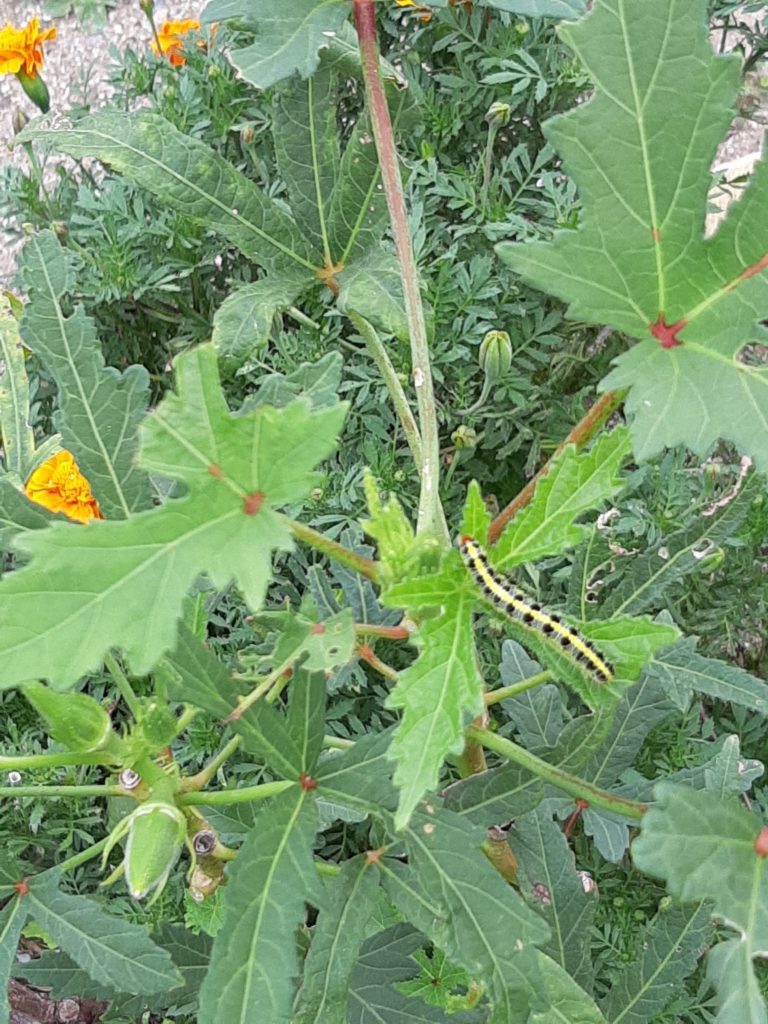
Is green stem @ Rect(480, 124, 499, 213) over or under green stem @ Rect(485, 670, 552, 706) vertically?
over

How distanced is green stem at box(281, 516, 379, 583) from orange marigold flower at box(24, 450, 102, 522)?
61 centimetres

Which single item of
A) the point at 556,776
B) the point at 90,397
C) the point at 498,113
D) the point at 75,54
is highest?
the point at 75,54

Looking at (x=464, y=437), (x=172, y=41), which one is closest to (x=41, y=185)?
(x=172, y=41)

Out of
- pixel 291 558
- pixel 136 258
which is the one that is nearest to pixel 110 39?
pixel 136 258

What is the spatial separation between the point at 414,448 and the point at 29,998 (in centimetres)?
131

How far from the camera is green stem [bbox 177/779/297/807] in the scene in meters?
→ 0.81

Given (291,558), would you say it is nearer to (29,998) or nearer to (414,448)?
(414,448)

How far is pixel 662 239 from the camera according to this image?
0.74 metres

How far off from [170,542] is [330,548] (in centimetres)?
14

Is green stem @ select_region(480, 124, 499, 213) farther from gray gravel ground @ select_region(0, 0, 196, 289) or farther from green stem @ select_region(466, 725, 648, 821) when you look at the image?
gray gravel ground @ select_region(0, 0, 196, 289)

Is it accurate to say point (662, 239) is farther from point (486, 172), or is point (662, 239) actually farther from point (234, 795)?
point (486, 172)

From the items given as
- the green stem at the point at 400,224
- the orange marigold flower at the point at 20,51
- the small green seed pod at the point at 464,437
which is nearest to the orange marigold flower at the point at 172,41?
the orange marigold flower at the point at 20,51

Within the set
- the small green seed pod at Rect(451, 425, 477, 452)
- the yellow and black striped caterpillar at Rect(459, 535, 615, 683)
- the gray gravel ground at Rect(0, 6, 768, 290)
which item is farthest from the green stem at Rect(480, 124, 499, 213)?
the gray gravel ground at Rect(0, 6, 768, 290)

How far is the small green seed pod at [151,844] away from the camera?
2.48 ft
